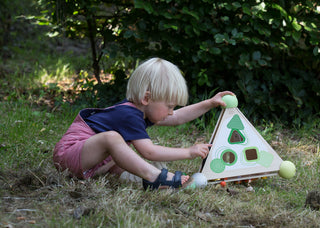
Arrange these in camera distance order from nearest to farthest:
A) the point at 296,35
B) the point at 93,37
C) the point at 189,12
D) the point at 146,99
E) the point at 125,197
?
the point at 125,197 → the point at 146,99 → the point at 189,12 → the point at 296,35 → the point at 93,37

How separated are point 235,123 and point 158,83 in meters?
0.64

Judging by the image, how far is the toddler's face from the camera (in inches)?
91.7

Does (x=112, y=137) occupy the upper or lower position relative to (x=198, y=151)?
upper

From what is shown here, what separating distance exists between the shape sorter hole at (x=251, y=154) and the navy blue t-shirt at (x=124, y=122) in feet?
2.36

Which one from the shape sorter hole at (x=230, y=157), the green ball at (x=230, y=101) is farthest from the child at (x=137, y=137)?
the green ball at (x=230, y=101)

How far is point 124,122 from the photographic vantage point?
2.29 metres

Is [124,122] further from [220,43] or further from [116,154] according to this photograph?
[220,43]

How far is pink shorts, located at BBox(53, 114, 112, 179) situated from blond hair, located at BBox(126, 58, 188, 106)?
397 mm

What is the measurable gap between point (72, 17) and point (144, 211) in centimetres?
265

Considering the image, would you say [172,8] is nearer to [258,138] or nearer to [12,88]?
[258,138]

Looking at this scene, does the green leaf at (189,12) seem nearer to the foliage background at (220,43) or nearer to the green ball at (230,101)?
the foliage background at (220,43)

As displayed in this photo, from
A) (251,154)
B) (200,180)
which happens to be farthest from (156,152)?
(251,154)

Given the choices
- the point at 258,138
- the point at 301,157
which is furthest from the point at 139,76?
the point at 301,157

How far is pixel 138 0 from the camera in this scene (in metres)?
3.37
